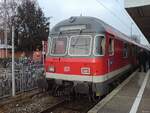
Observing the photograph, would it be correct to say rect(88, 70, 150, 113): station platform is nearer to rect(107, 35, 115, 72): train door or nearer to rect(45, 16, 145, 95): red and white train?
rect(45, 16, 145, 95): red and white train

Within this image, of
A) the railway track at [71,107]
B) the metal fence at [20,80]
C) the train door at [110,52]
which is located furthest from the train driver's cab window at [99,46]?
the metal fence at [20,80]

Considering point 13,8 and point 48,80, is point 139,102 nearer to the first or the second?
point 48,80

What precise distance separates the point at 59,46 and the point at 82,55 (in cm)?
115

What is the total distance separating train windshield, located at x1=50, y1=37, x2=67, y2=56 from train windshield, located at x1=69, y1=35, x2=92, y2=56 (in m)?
0.30

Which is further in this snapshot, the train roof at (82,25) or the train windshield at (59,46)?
the train windshield at (59,46)

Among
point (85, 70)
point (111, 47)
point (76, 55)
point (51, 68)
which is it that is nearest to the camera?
point (85, 70)

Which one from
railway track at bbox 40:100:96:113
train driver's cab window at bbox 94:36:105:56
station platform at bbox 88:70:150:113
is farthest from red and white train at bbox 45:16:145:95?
railway track at bbox 40:100:96:113

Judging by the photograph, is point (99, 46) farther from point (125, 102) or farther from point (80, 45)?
point (125, 102)

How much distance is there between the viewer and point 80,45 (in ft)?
34.7

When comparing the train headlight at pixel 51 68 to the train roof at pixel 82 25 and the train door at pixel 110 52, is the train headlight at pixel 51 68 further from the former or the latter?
the train door at pixel 110 52

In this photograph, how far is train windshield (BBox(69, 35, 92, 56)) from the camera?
10.4 metres

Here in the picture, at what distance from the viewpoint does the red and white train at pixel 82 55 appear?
10.1m

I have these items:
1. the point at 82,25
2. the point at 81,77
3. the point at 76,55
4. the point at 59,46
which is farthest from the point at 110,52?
the point at 59,46

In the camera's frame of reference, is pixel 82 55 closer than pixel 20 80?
Yes
